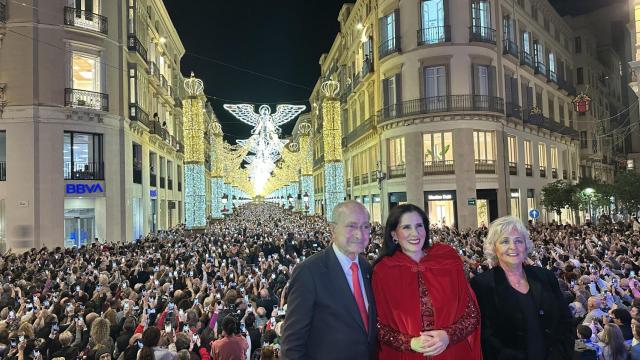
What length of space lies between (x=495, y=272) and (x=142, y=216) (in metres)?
31.7

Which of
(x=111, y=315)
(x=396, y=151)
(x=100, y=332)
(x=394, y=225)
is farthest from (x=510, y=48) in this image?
(x=394, y=225)

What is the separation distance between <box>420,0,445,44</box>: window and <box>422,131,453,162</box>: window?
5631mm

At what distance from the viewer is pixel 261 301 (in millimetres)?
9703

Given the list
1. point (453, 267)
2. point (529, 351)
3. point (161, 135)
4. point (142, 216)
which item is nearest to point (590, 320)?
point (529, 351)

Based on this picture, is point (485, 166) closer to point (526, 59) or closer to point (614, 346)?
point (526, 59)

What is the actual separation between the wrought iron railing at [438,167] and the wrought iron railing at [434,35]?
715 centimetres

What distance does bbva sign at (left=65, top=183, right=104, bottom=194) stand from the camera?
2562 cm

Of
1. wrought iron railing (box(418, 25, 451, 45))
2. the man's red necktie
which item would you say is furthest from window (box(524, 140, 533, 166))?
the man's red necktie

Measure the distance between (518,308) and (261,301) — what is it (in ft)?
21.2

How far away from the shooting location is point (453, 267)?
12.2 ft

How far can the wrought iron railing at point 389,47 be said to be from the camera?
31578 millimetres

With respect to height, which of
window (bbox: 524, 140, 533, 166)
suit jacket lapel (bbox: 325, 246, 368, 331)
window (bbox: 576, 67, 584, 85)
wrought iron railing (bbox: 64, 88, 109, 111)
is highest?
window (bbox: 576, 67, 584, 85)

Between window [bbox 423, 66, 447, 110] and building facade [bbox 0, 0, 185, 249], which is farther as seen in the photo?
window [bbox 423, 66, 447, 110]

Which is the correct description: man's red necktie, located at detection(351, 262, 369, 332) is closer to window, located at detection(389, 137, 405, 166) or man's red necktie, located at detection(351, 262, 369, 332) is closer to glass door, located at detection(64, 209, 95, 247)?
glass door, located at detection(64, 209, 95, 247)
